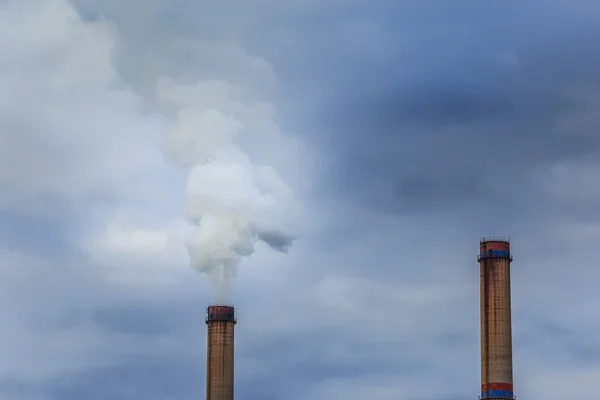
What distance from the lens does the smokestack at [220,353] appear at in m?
130

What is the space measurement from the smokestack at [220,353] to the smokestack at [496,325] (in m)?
25.4

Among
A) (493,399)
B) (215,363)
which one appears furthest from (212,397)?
(493,399)

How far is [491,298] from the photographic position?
391 feet

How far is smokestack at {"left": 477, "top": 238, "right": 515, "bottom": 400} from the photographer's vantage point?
118m

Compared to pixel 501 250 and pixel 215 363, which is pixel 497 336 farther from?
pixel 215 363

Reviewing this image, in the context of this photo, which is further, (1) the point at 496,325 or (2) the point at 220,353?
(2) the point at 220,353

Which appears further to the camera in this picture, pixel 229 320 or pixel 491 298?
pixel 229 320

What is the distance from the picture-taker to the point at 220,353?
428 feet

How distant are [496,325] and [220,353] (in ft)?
90.5

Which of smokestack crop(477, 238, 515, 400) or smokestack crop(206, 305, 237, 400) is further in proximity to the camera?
smokestack crop(206, 305, 237, 400)

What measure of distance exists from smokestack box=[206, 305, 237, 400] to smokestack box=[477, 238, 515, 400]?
25355mm

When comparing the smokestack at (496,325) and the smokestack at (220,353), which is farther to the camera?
the smokestack at (220,353)

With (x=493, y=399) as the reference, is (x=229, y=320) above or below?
above

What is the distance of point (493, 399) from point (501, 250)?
13.2 metres
